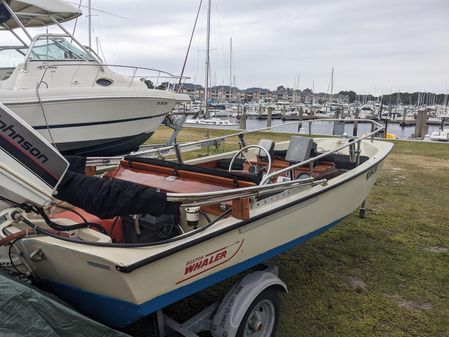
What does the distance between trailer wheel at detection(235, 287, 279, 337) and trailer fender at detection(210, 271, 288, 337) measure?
0.05 m

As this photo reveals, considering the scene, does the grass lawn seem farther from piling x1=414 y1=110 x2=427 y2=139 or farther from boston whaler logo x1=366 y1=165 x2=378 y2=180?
piling x1=414 y1=110 x2=427 y2=139

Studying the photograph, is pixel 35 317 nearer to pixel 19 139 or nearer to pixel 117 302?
pixel 117 302

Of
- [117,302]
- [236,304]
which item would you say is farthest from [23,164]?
[236,304]

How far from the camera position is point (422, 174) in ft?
24.6

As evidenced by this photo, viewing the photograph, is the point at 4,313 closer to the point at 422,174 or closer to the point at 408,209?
the point at 408,209

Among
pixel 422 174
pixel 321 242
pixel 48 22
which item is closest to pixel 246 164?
pixel 321 242

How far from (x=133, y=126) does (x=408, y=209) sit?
4788mm

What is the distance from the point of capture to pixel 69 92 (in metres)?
5.83

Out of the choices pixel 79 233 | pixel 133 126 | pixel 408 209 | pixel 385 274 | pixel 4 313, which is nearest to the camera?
pixel 4 313

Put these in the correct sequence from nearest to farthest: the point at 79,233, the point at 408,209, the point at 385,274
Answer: the point at 79,233
the point at 385,274
the point at 408,209

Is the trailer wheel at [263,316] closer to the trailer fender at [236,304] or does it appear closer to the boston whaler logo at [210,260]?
the trailer fender at [236,304]

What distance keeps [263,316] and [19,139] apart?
6.11ft

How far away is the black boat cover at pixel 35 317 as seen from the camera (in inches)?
70.8

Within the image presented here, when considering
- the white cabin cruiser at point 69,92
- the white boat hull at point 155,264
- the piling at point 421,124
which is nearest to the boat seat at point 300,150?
the white boat hull at point 155,264
